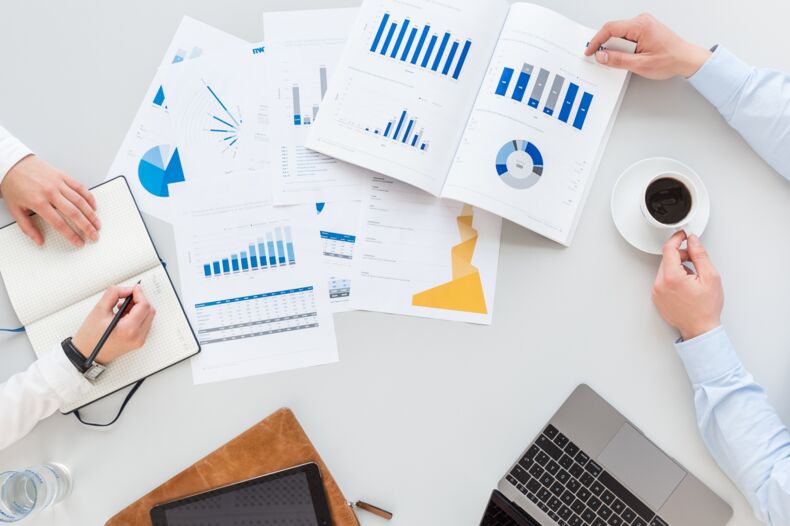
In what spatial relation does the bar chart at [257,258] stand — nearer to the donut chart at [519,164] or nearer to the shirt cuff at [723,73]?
the donut chart at [519,164]

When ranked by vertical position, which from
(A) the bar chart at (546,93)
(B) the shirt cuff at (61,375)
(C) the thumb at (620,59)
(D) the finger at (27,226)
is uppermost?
(C) the thumb at (620,59)

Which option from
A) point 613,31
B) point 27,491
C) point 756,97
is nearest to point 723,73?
point 756,97

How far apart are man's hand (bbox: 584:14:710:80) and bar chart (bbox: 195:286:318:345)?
595mm

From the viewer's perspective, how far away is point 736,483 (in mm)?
919

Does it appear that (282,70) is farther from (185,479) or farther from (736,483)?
(736,483)

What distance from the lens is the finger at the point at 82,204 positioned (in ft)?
3.23

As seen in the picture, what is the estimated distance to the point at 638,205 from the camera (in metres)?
0.96

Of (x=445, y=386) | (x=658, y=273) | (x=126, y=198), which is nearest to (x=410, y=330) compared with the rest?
(x=445, y=386)

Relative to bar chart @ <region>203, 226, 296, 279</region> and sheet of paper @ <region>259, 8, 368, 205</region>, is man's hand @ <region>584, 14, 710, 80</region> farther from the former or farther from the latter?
bar chart @ <region>203, 226, 296, 279</region>

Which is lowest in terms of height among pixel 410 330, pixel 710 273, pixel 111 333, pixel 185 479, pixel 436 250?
pixel 185 479

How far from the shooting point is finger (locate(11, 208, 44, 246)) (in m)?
0.99

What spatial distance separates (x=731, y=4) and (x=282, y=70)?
729mm

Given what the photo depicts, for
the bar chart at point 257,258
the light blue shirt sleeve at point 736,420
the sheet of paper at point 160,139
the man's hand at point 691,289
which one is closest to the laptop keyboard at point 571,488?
the light blue shirt sleeve at point 736,420

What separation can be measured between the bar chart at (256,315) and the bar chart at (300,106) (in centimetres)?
27
